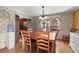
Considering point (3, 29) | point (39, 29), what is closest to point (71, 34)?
point (39, 29)

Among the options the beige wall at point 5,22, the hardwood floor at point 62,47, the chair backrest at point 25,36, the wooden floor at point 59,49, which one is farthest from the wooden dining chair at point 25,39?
the hardwood floor at point 62,47

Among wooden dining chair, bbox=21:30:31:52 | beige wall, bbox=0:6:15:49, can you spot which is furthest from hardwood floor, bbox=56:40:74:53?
beige wall, bbox=0:6:15:49

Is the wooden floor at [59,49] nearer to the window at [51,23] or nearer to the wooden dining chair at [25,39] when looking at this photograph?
the wooden dining chair at [25,39]

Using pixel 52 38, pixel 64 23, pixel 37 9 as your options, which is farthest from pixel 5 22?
pixel 64 23

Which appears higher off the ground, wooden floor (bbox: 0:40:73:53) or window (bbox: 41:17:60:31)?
window (bbox: 41:17:60:31)

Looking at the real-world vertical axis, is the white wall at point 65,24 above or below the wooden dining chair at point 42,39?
above

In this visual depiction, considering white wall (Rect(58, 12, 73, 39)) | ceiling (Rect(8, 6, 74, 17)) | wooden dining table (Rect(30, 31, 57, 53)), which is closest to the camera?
ceiling (Rect(8, 6, 74, 17))

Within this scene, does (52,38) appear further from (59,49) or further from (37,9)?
(37,9)

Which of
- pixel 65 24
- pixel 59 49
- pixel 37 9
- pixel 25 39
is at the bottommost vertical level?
pixel 59 49

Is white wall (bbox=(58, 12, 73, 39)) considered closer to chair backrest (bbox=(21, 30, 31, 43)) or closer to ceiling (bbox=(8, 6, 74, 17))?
ceiling (bbox=(8, 6, 74, 17))

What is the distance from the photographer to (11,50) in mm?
1918

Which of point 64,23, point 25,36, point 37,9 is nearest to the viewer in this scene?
point 37,9
